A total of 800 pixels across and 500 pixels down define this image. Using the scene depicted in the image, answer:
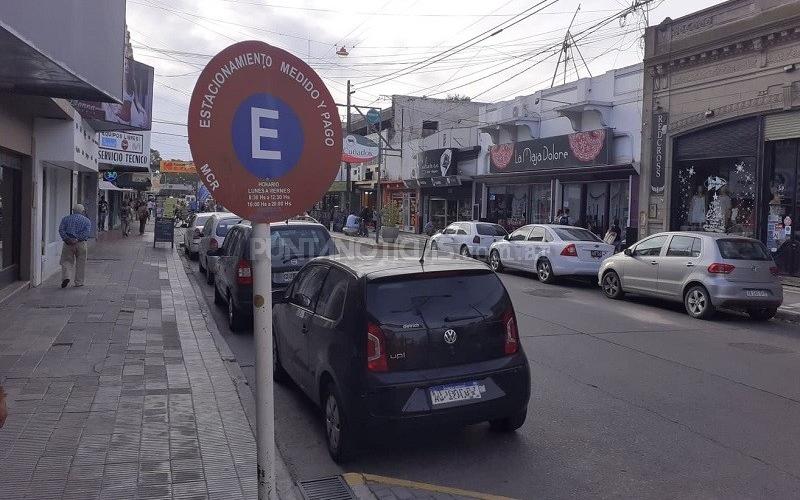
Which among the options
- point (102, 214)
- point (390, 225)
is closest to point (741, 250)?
point (390, 225)

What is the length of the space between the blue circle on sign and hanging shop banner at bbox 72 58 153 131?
51.2ft

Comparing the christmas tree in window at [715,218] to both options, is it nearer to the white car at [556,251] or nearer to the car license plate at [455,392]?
the white car at [556,251]

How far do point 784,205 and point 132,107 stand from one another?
17.9m

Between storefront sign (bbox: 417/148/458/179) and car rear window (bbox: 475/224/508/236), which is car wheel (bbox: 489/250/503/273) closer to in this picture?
car rear window (bbox: 475/224/508/236)

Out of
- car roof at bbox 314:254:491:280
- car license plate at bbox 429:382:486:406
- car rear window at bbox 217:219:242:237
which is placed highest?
car rear window at bbox 217:219:242:237

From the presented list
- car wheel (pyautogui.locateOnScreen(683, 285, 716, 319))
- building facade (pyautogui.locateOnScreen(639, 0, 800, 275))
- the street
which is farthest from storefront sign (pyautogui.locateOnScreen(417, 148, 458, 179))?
the street

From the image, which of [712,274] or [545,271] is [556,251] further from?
[712,274]

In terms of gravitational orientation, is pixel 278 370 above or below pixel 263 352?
below

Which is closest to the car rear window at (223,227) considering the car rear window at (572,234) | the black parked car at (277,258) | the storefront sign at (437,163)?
the black parked car at (277,258)

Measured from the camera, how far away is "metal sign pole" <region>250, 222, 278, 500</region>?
3168 millimetres

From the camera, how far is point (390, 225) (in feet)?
109

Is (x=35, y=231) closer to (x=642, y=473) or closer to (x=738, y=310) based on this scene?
(x=642, y=473)

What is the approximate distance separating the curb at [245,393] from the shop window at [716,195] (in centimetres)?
1394

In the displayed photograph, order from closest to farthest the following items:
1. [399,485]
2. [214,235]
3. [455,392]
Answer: [399,485], [455,392], [214,235]
